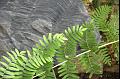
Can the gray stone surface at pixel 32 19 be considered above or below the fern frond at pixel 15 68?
above

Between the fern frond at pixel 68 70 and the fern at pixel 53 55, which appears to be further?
the fern frond at pixel 68 70

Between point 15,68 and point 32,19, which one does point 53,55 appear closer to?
point 15,68

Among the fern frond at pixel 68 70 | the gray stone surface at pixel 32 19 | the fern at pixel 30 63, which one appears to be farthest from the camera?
the gray stone surface at pixel 32 19

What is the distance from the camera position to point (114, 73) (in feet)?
6.18

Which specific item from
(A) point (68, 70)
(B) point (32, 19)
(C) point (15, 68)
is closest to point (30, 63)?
(C) point (15, 68)

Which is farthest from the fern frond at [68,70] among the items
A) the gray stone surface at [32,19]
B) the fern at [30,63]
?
the gray stone surface at [32,19]

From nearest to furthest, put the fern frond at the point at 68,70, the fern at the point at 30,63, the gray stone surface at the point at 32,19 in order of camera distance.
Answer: the fern at the point at 30,63, the fern frond at the point at 68,70, the gray stone surface at the point at 32,19

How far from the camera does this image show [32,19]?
157 cm

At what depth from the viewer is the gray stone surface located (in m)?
1.53

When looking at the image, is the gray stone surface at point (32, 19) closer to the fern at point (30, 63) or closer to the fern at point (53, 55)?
the fern at point (53, 55)

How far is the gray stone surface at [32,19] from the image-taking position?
5.02ft

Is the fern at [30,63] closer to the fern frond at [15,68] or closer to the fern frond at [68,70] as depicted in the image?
the fern frond at [15,68]

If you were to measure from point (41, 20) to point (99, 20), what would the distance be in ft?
1.30

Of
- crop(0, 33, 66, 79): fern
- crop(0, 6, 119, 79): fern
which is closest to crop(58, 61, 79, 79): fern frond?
crop(0, 6, 119, 79): fern
